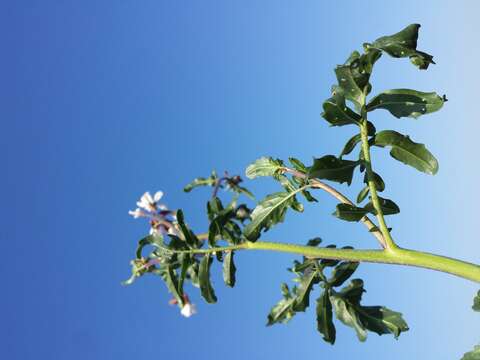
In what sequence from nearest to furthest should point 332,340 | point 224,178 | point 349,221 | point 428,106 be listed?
point 349,221 < point 428,106 < point 332,340 < point 224,178

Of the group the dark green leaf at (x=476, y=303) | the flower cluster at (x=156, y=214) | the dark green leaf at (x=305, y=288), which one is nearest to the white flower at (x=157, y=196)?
the flower cluster at (x=156, y=214)

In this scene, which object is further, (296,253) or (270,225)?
(270,225)

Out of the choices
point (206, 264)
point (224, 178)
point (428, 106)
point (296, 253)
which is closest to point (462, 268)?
point (296, 253)

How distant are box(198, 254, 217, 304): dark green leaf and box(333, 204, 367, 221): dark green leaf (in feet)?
2.84

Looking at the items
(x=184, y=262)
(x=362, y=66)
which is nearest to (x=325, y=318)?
(x=184, y=262)

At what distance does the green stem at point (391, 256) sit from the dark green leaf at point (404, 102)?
0.89m

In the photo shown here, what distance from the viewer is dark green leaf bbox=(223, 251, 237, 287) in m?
2.89

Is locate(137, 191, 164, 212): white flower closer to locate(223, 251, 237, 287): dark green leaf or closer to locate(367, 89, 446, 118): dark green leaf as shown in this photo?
locate(223, 251, 237, 287): dark green leaf

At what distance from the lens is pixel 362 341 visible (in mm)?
3029

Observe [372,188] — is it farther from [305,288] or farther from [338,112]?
[305,288]

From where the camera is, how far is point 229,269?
2.92 meters

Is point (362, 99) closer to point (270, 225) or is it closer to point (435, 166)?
point (435, 166)

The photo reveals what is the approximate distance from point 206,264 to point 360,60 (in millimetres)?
1520

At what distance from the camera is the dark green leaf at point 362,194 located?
2.92m
